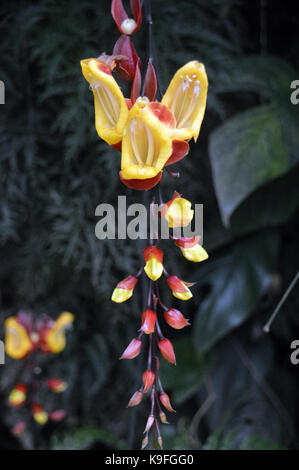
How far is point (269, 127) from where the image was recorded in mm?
797

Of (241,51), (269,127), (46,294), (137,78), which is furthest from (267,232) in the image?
(137,78)

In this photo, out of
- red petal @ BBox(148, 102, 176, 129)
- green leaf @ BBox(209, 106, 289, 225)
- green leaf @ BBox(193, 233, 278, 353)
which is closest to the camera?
red petal @ BBox(148, 102, 176, 129)

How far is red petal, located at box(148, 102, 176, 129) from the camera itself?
0.35 m

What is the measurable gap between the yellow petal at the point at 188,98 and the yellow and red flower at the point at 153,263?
0.37ft

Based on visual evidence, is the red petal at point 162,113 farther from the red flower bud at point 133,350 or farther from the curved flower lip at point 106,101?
the red flower bud at point 133,350

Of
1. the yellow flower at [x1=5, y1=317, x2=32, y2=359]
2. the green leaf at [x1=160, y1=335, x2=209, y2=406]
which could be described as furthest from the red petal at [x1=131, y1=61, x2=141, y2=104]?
the green leaf at [x1=160, y1=335, x2=209, y2=406]

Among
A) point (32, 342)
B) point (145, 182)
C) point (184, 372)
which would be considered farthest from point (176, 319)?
point (184, 372)

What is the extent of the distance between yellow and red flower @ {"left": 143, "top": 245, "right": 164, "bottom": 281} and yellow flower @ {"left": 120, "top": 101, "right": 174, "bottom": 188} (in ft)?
0.25

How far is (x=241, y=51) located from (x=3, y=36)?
1.75 feet

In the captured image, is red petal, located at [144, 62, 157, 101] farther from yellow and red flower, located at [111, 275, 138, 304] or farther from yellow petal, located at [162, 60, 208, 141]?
yellow and red flower, located at [111, 275, 138, 304]

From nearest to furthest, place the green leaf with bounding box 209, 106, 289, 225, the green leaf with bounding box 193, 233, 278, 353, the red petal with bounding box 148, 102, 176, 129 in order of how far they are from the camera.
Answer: the red petal with bounding box 148, 102, 176, 129, the green leaf with bounding box 209, 106, 289, 225, the green leaf with bounding box 193, 233, 278, 353

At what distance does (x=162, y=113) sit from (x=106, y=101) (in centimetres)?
7

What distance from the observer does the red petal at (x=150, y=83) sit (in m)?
0.36

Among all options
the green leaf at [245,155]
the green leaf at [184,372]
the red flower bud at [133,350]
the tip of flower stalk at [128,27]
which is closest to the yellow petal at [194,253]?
the red flower bud at [133,350]
